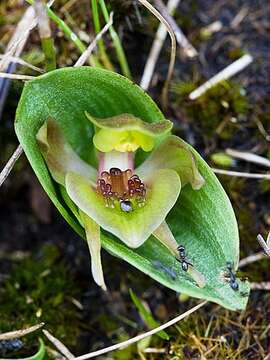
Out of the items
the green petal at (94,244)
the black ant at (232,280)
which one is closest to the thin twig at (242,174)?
the black ant at (232,280)

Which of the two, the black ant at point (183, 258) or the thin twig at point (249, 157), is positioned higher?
the black ant at point (183, 258)

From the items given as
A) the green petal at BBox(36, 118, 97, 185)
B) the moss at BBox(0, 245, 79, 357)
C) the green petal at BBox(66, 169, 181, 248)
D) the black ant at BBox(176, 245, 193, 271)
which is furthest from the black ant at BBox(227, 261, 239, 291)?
the moss at BBox(0, 245, 79, 357)

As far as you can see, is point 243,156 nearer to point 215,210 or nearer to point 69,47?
point 215,210

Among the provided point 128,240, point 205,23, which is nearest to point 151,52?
point 205,23

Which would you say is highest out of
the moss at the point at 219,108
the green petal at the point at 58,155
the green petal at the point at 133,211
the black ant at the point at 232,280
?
the green petal at the point at 58,155

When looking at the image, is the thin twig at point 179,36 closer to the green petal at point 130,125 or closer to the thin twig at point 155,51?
the thin twig at point 155,51
